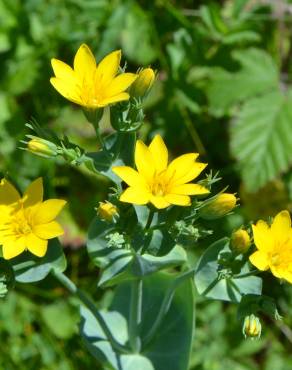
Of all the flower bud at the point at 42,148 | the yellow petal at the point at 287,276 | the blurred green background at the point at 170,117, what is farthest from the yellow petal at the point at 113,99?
the blurred green background at the point at 170,117

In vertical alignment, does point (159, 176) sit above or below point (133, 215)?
above

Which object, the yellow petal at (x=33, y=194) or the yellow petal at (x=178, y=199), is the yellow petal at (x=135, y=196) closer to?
the yellow petal at (x=178, y=199)

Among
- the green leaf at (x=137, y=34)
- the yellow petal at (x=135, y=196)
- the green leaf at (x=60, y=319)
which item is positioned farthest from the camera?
the green leaf at (x=137, y=34)

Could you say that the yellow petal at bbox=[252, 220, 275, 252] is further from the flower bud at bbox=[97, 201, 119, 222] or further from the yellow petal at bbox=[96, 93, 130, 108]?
the yellow petal at bbox=[96, 93, 130, 108]

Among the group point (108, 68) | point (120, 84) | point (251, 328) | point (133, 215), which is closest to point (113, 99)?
point (120, 84)

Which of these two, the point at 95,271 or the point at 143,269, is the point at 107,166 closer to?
the point at 143,269

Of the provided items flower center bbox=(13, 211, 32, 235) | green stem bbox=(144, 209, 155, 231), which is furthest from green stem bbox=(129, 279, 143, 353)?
flower center bbox=(13, 211, 32, 235)

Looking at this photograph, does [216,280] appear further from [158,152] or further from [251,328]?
[158,152]
